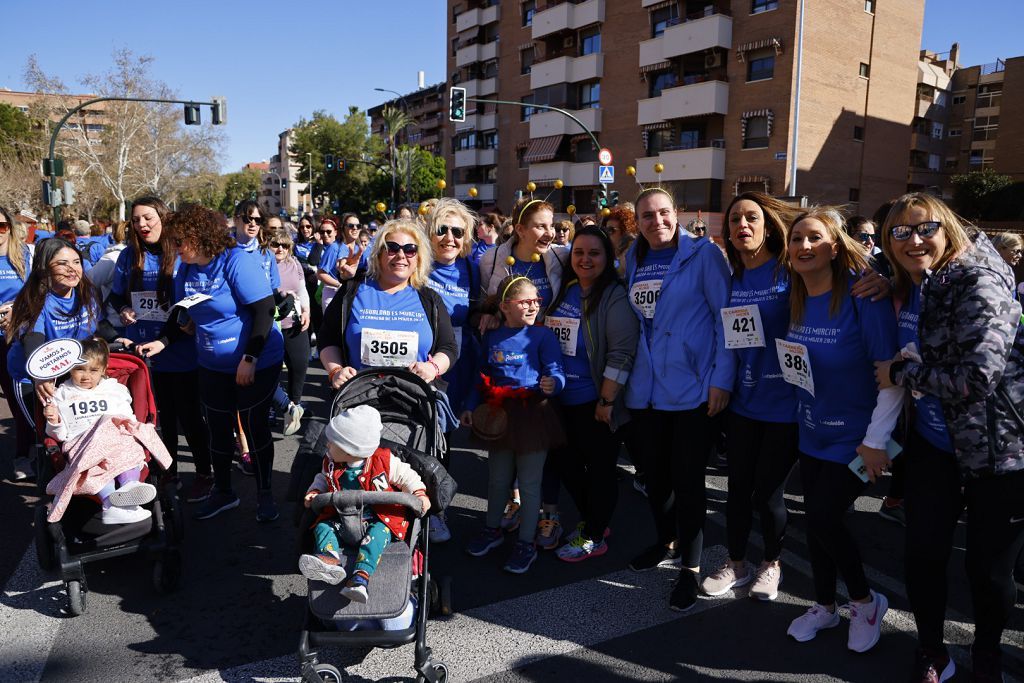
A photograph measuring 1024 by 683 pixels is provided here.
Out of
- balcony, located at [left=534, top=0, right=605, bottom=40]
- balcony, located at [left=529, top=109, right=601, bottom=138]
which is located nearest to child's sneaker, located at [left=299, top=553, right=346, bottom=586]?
balcony, located at [left=529, top=109, right=601, bottom=138]

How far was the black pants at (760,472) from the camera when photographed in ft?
10.8

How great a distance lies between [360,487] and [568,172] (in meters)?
33.8

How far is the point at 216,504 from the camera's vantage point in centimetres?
464

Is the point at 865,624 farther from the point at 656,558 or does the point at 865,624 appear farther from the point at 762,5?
the point at 762,5

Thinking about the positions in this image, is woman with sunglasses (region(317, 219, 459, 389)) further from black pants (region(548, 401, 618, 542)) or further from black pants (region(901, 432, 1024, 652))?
black pants (region(901, 432, 1024, 652))

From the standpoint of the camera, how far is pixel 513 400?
376 centimetres

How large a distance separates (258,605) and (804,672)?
263cm

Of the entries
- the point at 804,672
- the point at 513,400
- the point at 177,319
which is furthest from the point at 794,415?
the point at 177,319

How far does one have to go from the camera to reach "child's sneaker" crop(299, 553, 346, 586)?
262cm

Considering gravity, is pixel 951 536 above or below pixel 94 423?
below

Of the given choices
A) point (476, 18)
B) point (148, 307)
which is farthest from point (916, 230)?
point (476, 18)

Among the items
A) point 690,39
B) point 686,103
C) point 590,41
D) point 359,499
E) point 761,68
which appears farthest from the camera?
point 590,41

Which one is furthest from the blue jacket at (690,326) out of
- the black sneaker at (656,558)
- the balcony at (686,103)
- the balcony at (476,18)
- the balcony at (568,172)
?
the balcony at (476,18)

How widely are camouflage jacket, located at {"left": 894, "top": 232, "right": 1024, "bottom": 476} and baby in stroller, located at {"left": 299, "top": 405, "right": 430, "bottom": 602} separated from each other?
6.85 feet
